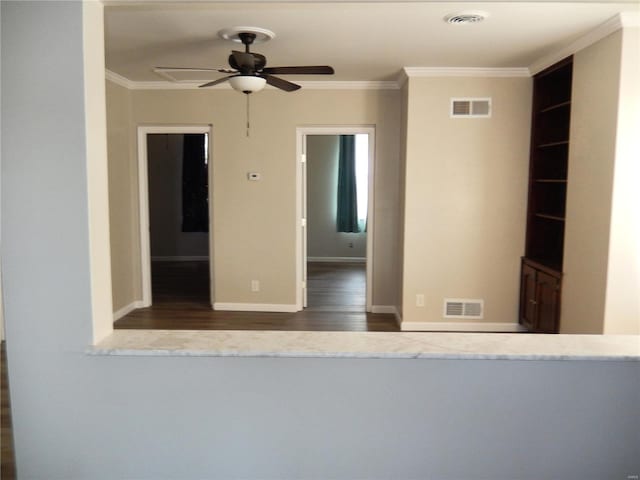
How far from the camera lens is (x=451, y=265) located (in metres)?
4.98

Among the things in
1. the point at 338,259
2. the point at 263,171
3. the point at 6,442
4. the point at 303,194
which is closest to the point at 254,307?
the point at 303,194

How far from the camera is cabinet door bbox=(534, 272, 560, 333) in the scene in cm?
399

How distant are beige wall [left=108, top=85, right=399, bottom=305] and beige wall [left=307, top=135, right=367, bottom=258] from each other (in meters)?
3.34

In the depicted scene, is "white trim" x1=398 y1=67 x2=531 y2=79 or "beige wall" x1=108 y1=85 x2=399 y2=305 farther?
"beige wall" x1=108 y1=85 x2=399 y2=305

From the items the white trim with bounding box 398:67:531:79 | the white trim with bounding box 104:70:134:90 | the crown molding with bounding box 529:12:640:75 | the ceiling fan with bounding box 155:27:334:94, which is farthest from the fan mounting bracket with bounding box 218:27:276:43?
the crown molding with bounding box 529:12:640:75

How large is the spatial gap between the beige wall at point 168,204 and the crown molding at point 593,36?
19.5ft

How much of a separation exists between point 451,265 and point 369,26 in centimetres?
245

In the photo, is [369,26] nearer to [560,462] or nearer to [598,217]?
[598,217]

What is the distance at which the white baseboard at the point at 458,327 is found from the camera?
4.96m

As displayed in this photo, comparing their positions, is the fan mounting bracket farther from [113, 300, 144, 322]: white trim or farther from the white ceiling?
[113, 300, 144, 322]: white trim

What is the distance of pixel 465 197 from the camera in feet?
16.0

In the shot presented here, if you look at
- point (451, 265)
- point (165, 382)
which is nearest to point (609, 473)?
point (165, 382)

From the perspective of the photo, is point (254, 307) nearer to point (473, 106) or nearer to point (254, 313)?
point (254, 313)

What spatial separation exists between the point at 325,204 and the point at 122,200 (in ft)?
13.5
